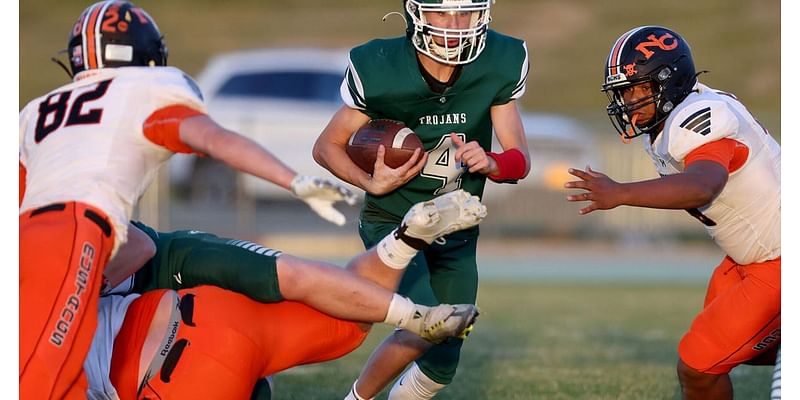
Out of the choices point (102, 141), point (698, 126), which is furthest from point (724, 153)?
point (102, 141)

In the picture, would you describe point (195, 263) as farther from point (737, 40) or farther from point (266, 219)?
point (737, 40)

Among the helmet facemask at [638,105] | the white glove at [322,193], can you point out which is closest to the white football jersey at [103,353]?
the white glove at [322,193]

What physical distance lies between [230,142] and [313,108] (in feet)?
34.5

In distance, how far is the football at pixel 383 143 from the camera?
14.3 ft

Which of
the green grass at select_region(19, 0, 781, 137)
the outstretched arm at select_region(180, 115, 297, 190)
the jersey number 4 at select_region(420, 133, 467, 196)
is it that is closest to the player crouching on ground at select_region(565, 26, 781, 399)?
the jersey number 4 at select_region(420, 133, 467, 196)

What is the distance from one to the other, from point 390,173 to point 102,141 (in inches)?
46.7

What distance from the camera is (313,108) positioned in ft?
45.6

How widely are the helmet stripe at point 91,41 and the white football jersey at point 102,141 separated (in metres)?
0.11

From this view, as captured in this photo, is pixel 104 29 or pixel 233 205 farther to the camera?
pixel 233 205

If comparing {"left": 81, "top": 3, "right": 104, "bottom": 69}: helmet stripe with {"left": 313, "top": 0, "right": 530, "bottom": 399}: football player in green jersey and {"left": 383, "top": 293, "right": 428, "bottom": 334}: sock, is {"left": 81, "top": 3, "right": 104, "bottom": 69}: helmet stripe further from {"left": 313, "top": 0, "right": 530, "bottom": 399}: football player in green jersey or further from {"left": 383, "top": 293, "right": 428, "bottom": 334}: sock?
{"left": 383, "top": 293, "right": 428, "bottom": 334}: sock

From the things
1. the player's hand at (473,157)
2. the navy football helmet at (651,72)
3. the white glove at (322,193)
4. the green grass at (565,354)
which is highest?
the navy football helmet at (651,72)

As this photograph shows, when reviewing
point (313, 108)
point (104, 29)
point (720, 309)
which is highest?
point (104, 29)

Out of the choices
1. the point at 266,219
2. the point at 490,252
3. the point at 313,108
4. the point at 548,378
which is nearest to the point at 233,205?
the point at 266,219

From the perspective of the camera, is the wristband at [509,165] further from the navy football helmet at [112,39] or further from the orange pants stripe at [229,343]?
the navy football helmet at [112,39]
